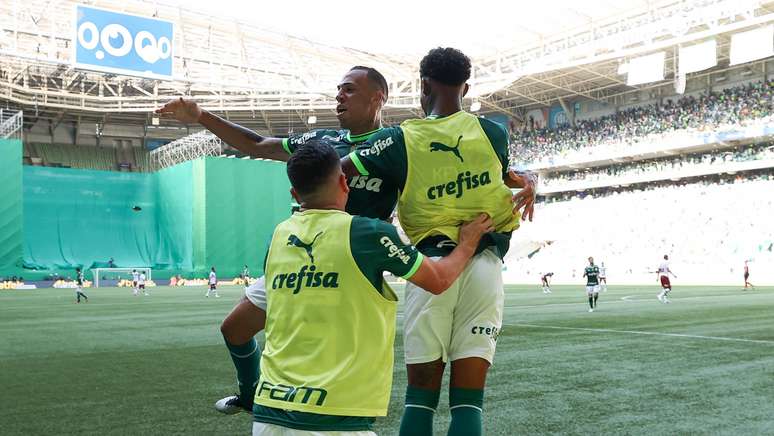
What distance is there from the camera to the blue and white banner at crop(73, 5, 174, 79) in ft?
87.6

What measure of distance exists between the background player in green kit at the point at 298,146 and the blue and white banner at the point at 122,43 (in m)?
25.3

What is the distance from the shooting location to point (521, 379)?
6.54 meters

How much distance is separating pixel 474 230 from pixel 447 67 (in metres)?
0.76

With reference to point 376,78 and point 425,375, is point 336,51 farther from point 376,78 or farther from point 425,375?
point 425,375

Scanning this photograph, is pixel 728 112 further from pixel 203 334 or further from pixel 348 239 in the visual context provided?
pixel 348 239

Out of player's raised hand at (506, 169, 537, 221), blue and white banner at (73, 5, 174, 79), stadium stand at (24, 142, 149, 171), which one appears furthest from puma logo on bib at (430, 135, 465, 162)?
stadium stand at (24, 142, 149, 171)

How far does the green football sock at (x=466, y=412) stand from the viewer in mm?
2713

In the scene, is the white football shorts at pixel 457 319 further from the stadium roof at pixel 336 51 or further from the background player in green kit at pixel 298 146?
the stadium roof at pixel 336 51

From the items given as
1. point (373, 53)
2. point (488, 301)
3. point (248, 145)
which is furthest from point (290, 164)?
point (373, 53)

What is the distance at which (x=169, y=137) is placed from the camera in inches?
2221

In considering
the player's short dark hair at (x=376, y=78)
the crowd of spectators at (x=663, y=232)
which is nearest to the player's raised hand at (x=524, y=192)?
the player's short dark hair at (x=376, y=78)

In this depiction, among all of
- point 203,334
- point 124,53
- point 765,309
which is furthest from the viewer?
point 124,53

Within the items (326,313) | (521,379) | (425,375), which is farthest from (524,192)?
(521,379)

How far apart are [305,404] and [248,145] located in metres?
1.72
